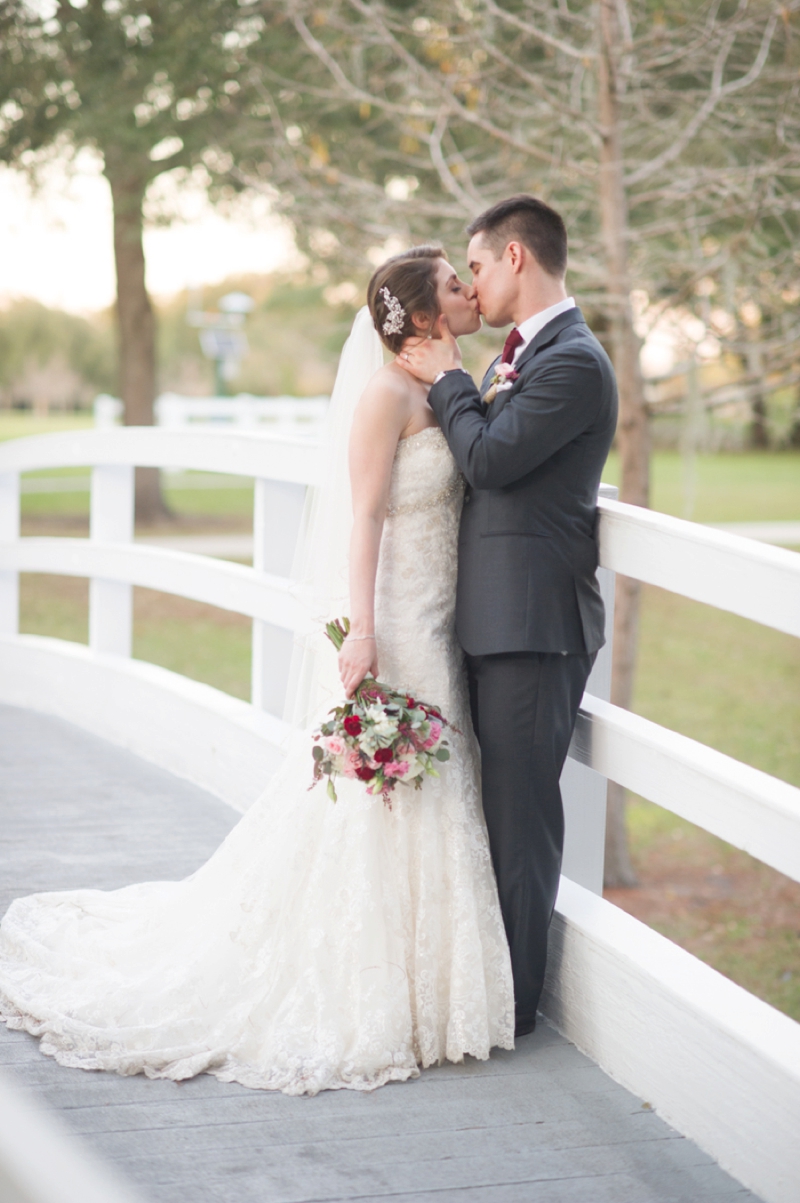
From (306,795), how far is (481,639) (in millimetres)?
600

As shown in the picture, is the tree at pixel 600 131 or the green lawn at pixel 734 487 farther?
the green lawn at pixel 734 487

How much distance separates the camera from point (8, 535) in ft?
22.6

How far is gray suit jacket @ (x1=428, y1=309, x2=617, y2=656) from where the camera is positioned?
2844mm

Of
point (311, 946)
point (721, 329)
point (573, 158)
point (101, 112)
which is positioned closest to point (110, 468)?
point (311, 946)

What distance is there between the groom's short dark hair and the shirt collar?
0.31ft

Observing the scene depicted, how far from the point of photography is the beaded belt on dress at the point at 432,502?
3.13 metres

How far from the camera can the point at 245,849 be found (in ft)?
10.9

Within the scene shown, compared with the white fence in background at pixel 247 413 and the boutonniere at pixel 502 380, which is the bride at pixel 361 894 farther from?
the white fence in background at pixel 247 413

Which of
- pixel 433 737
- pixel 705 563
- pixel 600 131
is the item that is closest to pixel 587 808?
pixel 433 737

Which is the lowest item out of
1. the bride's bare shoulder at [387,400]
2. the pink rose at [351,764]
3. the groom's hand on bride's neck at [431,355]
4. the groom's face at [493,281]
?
the pink rose at [351,764]

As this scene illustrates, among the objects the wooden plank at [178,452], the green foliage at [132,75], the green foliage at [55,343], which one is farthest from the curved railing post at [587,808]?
the green foliage at [55,343]

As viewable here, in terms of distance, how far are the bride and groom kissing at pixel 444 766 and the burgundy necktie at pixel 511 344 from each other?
0.08 feet

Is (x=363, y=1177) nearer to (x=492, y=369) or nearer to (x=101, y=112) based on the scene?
(x=492, y=369)

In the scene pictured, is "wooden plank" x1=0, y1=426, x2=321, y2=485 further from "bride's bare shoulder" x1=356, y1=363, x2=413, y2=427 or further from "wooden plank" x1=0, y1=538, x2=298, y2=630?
"bride's bare shoulder" x1=356, y1=363, x2=413, y2=427
